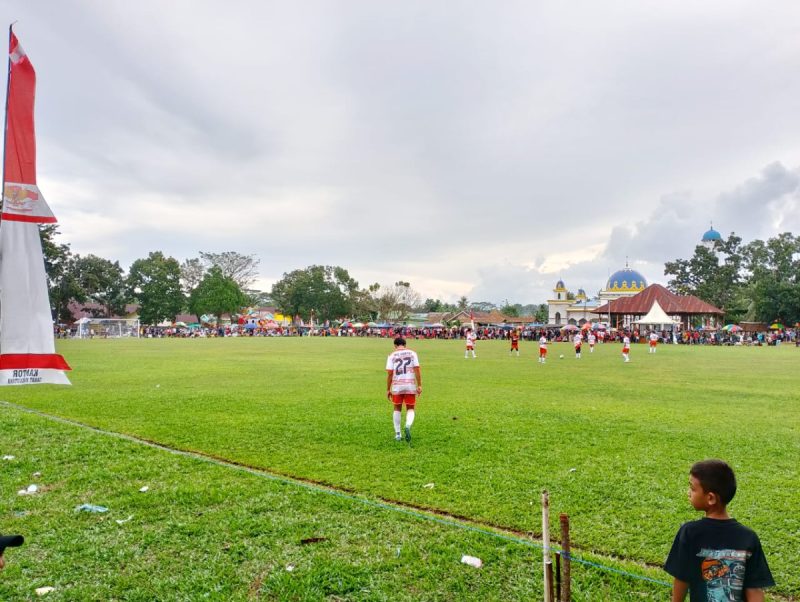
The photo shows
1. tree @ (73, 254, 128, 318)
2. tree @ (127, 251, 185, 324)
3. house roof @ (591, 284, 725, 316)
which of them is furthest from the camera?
tree @ (127, 251, 185, 324)

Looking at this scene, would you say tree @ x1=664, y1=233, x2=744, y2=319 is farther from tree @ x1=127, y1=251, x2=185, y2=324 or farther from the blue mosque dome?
tree @ x1=127, y1=251, x2=185, y2=324

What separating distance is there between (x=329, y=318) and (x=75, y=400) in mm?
87248

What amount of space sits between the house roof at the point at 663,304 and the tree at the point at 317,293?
164 feet

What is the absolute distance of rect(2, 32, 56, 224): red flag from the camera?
12.3 ft

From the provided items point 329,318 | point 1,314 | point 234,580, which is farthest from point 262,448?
point 329,318

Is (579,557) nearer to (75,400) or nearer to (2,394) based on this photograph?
(75,400)

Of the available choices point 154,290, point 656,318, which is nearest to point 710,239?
point 656,318

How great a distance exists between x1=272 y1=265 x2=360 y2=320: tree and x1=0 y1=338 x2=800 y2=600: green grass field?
8502cm

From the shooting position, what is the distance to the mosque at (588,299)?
286ft

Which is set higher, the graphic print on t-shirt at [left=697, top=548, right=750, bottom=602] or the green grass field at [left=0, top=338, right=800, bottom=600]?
the graphic print on t-shirt at [left=697, top=548, right=750, bottom=602]

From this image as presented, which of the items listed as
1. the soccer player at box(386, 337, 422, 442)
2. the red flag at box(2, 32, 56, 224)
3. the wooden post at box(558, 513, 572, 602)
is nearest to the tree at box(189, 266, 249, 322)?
the soccer player at box(386, 337, 422, 442)

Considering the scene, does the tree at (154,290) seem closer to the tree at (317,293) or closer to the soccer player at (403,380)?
the tree at (317,293)

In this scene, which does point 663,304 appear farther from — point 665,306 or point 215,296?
point 215,296

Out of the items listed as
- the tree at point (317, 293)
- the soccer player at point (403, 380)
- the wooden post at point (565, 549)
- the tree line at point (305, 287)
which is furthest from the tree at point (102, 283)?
the wooden post at point (565, 549)
